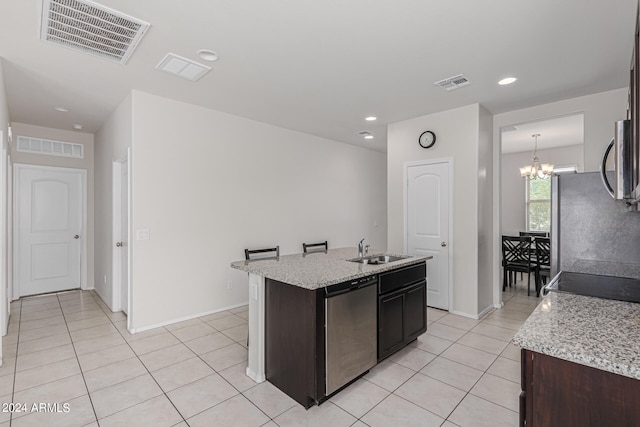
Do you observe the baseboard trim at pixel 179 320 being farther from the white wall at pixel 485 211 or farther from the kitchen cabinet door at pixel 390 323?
the white wall at pixel 485 211

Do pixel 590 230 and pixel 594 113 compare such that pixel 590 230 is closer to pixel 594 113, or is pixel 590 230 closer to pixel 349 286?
pixel 349 286

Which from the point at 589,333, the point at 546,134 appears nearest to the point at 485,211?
the point at 546,134

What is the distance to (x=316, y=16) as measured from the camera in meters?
2.22

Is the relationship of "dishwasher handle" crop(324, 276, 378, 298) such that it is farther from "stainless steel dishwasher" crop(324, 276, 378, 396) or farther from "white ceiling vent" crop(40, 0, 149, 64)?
"white ceiling vent" crop(40, 0, 149, 64)

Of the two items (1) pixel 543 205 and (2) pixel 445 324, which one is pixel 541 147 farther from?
(2) pixel 445 324

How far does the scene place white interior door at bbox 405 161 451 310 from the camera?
4355mm

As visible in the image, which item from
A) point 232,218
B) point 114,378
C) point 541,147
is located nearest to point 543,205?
point 541,147

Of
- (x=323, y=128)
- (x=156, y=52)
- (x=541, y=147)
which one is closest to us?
(x=156, y=52)

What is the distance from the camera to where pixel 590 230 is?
90.8 inches

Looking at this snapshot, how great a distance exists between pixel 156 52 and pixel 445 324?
14.1 feet

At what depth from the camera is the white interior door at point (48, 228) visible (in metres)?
4.95

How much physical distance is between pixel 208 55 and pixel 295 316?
94.2 inches

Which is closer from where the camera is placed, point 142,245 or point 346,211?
point 142,245

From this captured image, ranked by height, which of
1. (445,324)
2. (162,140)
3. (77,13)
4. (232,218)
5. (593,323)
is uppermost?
(77,13)
